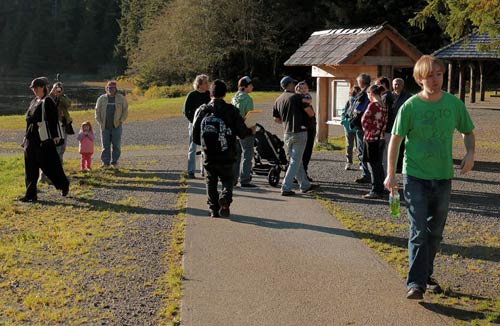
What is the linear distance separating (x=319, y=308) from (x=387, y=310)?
51 centimetres

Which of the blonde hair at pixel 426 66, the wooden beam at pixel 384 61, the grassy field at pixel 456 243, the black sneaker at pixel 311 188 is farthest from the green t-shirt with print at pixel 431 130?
the wooden beam at pixel 384 61

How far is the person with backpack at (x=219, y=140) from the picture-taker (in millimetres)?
8539

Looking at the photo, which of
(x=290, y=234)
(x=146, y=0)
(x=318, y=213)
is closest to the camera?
(x=290, y=234)

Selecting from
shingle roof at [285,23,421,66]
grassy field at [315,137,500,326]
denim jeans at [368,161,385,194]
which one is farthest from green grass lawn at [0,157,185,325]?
shingle roof at [285,23,421,66]

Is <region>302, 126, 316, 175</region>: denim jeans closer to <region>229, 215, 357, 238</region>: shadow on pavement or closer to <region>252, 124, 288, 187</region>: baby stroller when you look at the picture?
<region>252, 124, 288, 187</region>: baby stroller

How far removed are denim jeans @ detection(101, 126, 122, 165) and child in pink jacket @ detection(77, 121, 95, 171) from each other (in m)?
0.24

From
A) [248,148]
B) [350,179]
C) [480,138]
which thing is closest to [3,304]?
[248,148]

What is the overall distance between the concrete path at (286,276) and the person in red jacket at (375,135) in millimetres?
1339

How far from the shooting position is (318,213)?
898 cm

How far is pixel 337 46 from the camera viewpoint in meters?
15.5

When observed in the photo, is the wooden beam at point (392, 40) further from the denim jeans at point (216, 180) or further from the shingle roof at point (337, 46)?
the denim jeans at point (216, 180)

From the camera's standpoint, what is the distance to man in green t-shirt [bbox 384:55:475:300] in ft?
17.7

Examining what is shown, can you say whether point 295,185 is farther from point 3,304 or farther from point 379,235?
point 3,304

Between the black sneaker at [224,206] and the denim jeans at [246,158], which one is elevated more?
the denim jeans at [246,158]
